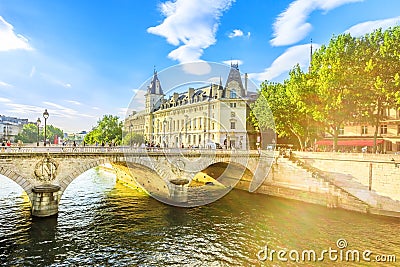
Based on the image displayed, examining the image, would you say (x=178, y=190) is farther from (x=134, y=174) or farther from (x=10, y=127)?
(x=10, y=127)

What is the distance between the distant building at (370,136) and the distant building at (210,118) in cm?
1612

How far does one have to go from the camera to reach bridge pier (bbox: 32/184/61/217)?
22547mm

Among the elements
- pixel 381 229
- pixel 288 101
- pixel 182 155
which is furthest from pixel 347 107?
Answer: pixel 182 155

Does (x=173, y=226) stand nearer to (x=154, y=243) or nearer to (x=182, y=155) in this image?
(x=154, y=243)

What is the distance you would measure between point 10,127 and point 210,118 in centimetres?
13077

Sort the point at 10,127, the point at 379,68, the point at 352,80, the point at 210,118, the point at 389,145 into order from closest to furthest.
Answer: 1. the point at 379,68
2. the point at 352,80
3. the point at 389,145
4. the point at 210,118
5. the point at 10,127

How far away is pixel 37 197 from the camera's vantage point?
2258 centimetres

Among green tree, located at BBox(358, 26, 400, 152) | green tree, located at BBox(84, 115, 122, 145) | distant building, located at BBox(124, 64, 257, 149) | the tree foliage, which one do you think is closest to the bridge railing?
the tree foliage

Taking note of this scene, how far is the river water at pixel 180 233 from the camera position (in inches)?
655

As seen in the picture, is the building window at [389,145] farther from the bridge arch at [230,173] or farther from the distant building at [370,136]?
the bridge arch at [230,173]

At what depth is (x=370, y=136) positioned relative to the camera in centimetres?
4300

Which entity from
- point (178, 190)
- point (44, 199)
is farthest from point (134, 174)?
point (44, 199)

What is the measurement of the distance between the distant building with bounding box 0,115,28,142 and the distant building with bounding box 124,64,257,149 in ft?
287

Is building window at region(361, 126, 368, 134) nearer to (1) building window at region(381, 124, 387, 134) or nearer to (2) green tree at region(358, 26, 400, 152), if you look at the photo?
(1) building window at region(381, 124, 387, 134)
